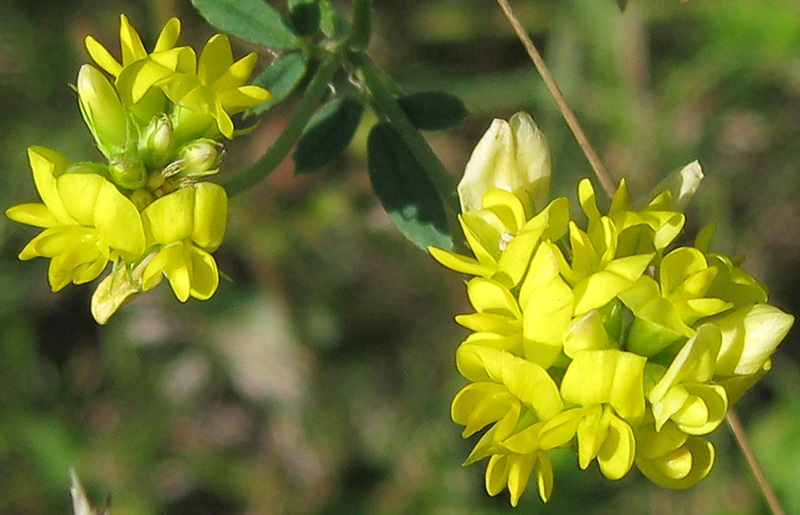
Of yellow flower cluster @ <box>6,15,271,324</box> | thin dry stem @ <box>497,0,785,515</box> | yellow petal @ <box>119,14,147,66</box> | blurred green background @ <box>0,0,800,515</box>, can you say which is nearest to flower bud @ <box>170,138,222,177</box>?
yellow flower cluster @ <box>6,15,271,324</box>

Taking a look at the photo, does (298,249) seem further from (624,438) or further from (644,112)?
(624,438)

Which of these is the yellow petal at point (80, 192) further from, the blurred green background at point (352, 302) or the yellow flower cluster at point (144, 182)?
the blurred green background at point (352, 302)

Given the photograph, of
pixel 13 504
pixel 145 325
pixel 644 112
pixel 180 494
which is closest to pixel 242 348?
pixel 145 325

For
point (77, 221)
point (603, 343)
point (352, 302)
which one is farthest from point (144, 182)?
point (352, 302)

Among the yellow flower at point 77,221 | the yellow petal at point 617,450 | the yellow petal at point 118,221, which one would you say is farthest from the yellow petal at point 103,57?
the yellow petal at point 617,450

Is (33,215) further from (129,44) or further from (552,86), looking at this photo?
(552,86)

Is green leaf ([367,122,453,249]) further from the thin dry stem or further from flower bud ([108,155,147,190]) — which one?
flower bud ([108,155,147,190])
